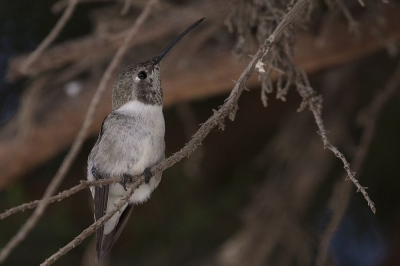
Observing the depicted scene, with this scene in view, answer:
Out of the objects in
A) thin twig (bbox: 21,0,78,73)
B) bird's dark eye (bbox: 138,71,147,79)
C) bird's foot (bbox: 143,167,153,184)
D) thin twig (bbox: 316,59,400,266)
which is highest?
thin twig (bbox: 21,0,78,73)

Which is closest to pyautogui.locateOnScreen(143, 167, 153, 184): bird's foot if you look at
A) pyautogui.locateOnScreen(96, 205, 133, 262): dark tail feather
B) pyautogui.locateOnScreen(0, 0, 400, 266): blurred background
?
pyautogui.locateOnScreen(96, 205, 133, 262): dark tail feather

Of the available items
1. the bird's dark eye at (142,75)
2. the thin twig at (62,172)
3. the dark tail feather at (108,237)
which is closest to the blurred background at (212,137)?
the bird's dark eye at (142,75)

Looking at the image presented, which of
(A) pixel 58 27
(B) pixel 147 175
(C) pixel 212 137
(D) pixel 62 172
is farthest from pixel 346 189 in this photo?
(C) pixel 212 137

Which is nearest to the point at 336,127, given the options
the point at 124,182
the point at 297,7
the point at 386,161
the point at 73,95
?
the point at 386,161

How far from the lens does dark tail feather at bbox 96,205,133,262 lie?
95.3 inches

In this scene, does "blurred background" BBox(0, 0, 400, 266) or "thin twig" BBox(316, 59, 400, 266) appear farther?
"blurred background" BBox(0, 0, 400, 266)

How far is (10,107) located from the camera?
407 cm

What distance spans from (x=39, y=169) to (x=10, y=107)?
0.53 m

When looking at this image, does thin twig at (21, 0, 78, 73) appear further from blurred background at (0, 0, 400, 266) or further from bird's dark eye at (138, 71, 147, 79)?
blurred background at (0, 0, 400, 266)

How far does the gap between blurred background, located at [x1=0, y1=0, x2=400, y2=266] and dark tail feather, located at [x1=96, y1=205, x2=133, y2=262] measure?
81cm

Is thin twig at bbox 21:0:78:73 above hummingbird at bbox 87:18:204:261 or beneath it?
above

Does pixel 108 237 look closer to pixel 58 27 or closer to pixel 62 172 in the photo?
pixel 62 172

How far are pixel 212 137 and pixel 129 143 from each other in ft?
6.80

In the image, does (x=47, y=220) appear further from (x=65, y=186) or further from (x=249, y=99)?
(x=249, y=99)
